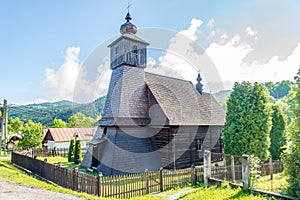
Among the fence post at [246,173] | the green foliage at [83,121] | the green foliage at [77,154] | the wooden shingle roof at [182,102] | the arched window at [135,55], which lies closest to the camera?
the fence post at [246,173]

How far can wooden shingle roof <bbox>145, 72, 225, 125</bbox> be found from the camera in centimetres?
1696

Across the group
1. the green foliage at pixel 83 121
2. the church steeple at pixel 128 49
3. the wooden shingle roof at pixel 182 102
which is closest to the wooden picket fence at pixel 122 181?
the wooden shingle roof at pixel 182 102

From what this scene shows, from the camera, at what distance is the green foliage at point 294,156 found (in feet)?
25.5

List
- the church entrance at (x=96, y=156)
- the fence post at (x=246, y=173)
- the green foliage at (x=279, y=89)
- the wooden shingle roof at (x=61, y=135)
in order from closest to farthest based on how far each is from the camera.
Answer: the fence post at (x=246, y=173) → the church entrance at (x=96, y=156) → the wooden shingle roof at (x=61, y=135) → the green foliage at (x=279, y=89)

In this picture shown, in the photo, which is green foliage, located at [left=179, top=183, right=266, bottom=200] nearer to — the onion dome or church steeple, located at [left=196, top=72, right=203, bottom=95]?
the onion dome

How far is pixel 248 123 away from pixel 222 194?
660 cm

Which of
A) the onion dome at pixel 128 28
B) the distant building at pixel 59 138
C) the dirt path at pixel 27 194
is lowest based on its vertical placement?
the distant building at pixel 59 138

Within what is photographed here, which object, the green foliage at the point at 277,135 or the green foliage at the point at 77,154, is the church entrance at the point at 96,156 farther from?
the green foliage at the point at 277,135

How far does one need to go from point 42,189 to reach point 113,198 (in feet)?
10.1

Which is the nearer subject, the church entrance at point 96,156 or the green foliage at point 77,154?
the church entrance at point 96,156

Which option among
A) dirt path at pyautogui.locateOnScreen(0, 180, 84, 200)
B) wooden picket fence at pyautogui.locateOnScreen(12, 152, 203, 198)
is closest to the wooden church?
wooden picket fence at pyautogui.locateOnScreen(12, 152, 203, 198)

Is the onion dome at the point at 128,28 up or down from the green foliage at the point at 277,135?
up

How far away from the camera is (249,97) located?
14.1 meters

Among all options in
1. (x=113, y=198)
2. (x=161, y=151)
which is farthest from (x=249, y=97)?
(x=113, y=198)
